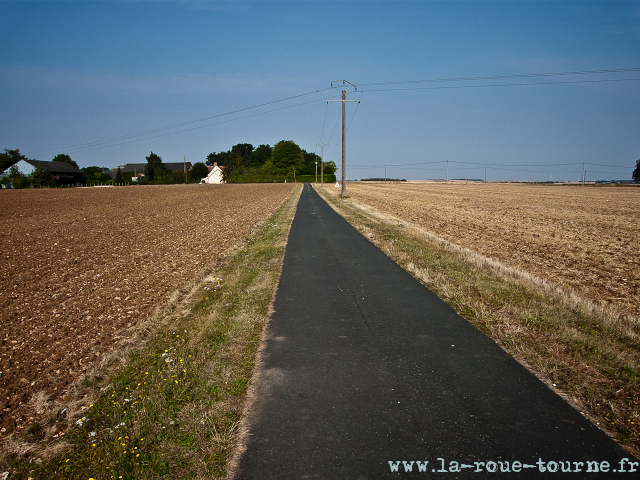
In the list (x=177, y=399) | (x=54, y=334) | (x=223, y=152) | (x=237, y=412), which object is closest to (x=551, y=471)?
(x=237, y=412)

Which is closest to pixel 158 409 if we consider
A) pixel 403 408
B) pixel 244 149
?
pixel 403 408

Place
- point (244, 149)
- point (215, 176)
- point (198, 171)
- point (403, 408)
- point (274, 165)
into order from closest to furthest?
1. point (403, 408)
2. point (198, 171)
3. point (215, 176)
4. point (274, 165)
5. point (244, 149)

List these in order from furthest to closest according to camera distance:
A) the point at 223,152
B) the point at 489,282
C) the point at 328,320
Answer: the point at 223,152 → the point at 489,282 → the point at 328,320

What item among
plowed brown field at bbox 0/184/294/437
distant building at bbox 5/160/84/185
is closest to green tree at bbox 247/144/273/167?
distant building at bbox 5/160/84/185

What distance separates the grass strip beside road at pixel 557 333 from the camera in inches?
150

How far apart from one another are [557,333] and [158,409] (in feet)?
17.5

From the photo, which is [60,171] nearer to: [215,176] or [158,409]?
[215,176]

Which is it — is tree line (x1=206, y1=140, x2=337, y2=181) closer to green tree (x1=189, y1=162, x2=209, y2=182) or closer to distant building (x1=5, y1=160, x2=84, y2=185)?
green tree (x1=189, y1=162, x2=209, y2=182)

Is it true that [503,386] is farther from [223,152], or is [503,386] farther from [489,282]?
[223,152]

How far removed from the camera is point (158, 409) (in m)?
3.78

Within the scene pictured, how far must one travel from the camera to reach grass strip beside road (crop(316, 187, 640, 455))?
3.80m

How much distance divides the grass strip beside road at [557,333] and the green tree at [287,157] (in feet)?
449

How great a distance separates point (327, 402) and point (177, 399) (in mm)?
1585

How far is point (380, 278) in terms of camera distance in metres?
8.49
